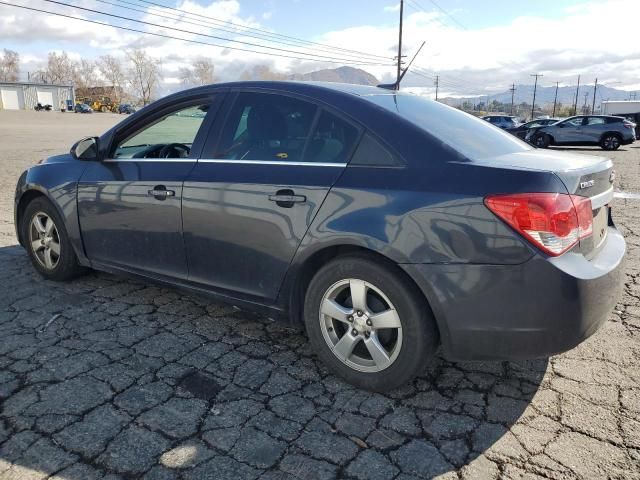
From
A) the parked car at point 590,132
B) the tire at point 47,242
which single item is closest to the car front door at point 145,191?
the tire at point 47,242

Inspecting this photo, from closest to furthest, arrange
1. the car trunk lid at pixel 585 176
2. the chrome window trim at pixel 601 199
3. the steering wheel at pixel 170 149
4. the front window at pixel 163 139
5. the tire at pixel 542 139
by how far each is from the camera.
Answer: the car trunk lid at pixel 585 176 → the chrome window trim at pixel 601 199 → the front window at pixel 163 139 → the steering wheel at pixel 170 149 → the tire at pixel 542 139

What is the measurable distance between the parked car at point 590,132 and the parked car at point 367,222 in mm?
20334

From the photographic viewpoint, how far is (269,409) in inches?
102

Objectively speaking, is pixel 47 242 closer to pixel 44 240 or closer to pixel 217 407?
pixel 44 240

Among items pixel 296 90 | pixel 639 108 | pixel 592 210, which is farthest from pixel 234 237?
pixel 639 108

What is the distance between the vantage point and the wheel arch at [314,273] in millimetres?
2498

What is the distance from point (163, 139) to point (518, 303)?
112 inches

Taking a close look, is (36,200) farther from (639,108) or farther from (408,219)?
(639,108)

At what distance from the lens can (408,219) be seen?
2.43m

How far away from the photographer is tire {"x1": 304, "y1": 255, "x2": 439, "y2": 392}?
8.20 ft

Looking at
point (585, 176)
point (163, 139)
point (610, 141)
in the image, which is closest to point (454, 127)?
point (585, 176)

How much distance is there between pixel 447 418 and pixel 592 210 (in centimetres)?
122

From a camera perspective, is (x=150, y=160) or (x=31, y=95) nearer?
(x=150, y=160)

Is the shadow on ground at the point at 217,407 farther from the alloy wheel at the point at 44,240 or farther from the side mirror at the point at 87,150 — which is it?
the side mirror at the point at 87,150
